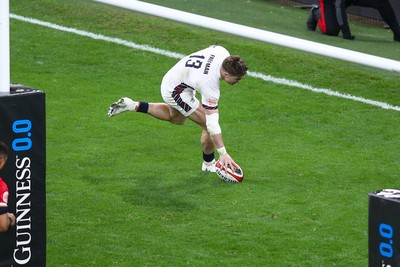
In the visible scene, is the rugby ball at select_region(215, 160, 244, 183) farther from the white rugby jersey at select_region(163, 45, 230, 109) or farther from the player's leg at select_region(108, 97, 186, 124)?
the player's leg at select_region(108, 97, 186, 124)

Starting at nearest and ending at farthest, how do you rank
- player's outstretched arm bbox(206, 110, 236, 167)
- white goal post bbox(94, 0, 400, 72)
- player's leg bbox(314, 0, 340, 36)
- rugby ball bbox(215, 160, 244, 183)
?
white goal post bbox(94, 0, 400, 72)
player's outstretched arm bbox(206, 110, 236, 167)
rugby ball bbox(215, 160, 244, 183)
player's leg bbox(314, 0, 340, 36)

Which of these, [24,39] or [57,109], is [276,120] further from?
[24,39]

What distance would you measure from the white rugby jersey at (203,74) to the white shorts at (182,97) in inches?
1.2

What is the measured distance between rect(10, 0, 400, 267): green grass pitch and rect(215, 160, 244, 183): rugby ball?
0.20 feet

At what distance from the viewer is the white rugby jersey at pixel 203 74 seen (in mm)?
10500

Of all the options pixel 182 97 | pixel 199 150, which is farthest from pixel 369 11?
pixel 182 97

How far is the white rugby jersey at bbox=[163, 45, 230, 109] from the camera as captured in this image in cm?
1050

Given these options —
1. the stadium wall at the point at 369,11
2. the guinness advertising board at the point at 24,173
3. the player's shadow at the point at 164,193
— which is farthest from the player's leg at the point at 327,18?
the guinness advertising board at the point at 24,173

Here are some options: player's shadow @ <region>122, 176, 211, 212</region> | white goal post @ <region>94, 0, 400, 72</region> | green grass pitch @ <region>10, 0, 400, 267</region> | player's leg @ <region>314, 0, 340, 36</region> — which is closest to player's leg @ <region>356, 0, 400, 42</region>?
green grass pitch @ <region>10, 0, 400, 267</region>

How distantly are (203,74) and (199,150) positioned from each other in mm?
1545

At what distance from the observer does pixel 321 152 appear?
11.9 meters

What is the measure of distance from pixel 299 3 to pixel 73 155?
512 cm

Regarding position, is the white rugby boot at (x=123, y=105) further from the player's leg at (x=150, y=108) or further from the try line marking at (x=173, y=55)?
the try line marking at (x=173, y=55)

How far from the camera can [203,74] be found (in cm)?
1056
